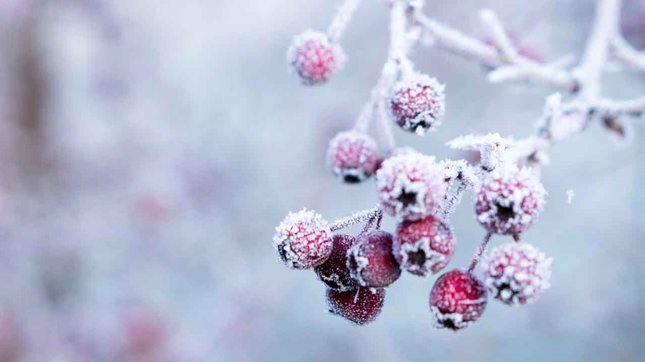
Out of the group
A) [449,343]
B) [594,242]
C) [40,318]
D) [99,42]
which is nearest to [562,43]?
[594,242]

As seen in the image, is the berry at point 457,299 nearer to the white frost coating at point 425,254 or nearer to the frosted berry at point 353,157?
the white frost coating at point 425,254

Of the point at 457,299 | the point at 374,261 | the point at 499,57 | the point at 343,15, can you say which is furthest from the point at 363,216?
the point at 499,57

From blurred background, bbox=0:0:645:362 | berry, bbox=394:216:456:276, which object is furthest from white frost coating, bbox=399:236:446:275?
blurred background, bbox=0:0:645:362

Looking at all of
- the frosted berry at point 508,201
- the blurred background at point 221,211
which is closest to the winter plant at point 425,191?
the frosted berry at point 508,201

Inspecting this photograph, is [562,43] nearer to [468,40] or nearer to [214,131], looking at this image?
[468,40]

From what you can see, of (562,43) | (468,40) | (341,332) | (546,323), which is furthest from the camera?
(341,332)
